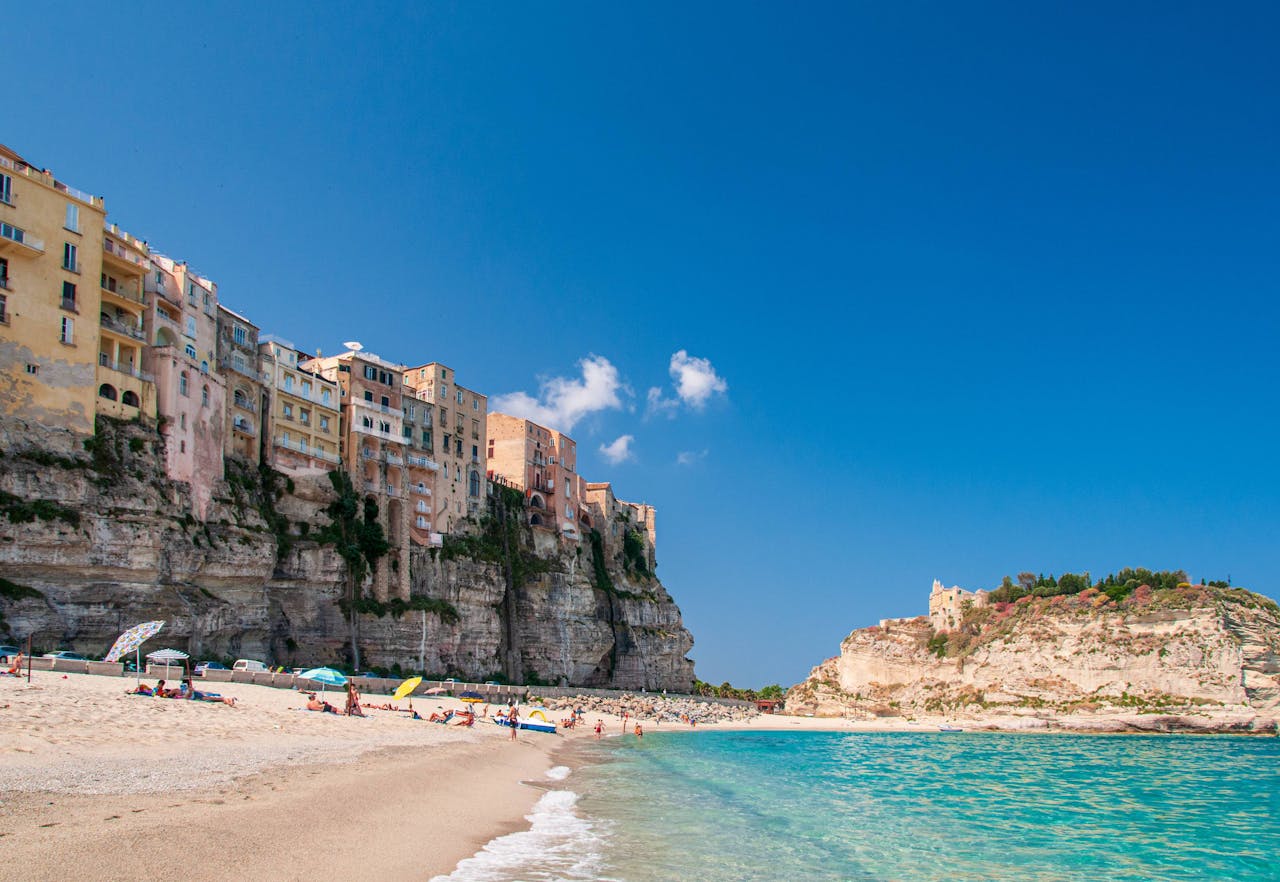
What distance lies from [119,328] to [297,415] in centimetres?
1379

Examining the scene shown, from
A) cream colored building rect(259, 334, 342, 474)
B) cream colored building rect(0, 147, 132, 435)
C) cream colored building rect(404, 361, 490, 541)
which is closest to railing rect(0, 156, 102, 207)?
cream colored building rect(0, 147, 132, 435)

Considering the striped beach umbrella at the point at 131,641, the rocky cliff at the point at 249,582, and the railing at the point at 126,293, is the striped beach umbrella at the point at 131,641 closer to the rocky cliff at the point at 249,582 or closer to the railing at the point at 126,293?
the rocky cliff at the point at 249,582

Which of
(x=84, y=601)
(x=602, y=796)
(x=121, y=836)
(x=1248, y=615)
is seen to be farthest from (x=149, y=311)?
(x=1248, y=615)

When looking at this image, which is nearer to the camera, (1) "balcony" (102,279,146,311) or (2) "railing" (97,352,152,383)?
(2) "railing" (97,352,152,383)

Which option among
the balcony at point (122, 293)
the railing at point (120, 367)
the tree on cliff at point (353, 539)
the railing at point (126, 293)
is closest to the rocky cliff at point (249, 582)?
the tree on cliff at point (353, 539)

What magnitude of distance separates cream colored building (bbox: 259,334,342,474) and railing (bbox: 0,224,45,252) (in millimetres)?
15829

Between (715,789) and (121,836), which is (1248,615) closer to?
(715,789)

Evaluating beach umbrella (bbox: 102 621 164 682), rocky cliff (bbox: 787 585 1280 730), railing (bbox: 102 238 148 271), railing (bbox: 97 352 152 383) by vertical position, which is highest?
railing (bbox: 102 238 148 271)

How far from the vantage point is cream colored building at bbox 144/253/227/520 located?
153ft

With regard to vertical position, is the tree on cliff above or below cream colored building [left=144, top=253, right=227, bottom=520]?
below

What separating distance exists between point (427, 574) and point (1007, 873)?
52132 mm

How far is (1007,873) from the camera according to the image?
1681cm

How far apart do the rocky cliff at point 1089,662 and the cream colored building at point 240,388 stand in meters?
65.5

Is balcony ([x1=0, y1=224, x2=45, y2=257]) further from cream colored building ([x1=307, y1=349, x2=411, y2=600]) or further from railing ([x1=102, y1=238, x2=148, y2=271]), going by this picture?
cream colored building ([x1=307, y1=349, x2=411, y2=600])
